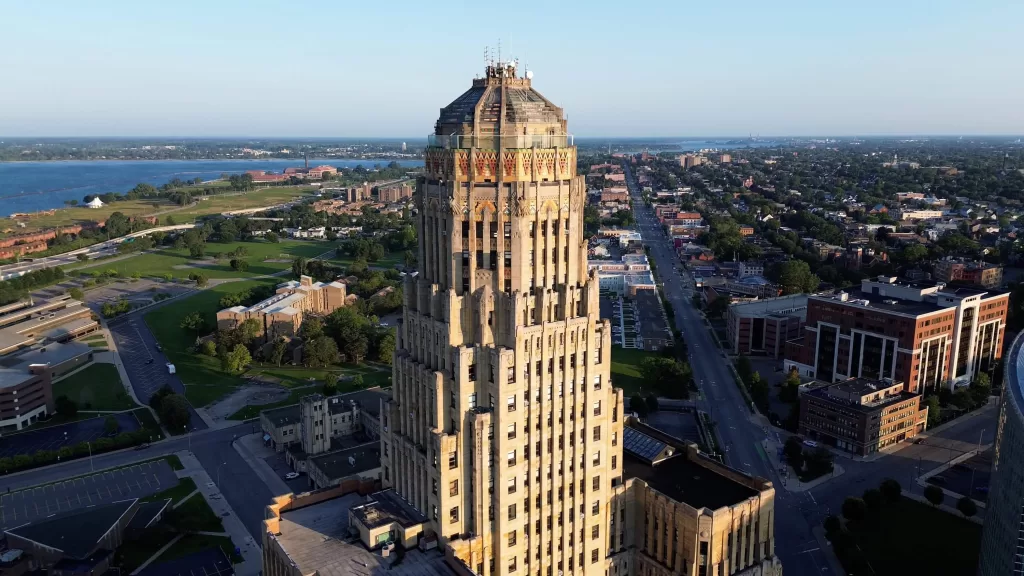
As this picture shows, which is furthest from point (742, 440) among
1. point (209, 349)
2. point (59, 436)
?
point (59, 436)

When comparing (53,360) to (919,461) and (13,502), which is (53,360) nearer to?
A: (13,502)

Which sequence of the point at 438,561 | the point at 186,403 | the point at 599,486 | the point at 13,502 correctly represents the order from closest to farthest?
the point at 438,561 < the point at 599,486 < the point at 13,502 < the point at 186,403

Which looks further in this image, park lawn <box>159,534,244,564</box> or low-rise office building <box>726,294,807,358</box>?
low-rise office building <box>726,294,807,358</box>

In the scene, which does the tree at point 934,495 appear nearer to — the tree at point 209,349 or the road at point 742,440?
the road at point 742,440

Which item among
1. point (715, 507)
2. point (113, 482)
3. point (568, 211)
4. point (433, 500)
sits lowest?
point (113, 482)

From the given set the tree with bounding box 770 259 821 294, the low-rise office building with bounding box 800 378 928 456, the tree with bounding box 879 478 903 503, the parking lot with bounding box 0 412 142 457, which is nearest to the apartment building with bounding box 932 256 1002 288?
the tree with bounding box 770 259 821 294

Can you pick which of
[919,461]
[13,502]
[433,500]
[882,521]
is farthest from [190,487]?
[919,461]

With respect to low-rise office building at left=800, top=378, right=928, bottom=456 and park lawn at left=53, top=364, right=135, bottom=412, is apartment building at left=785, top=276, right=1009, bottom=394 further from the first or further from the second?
park lawn at left=53, top=364, right=135, bottom=412
